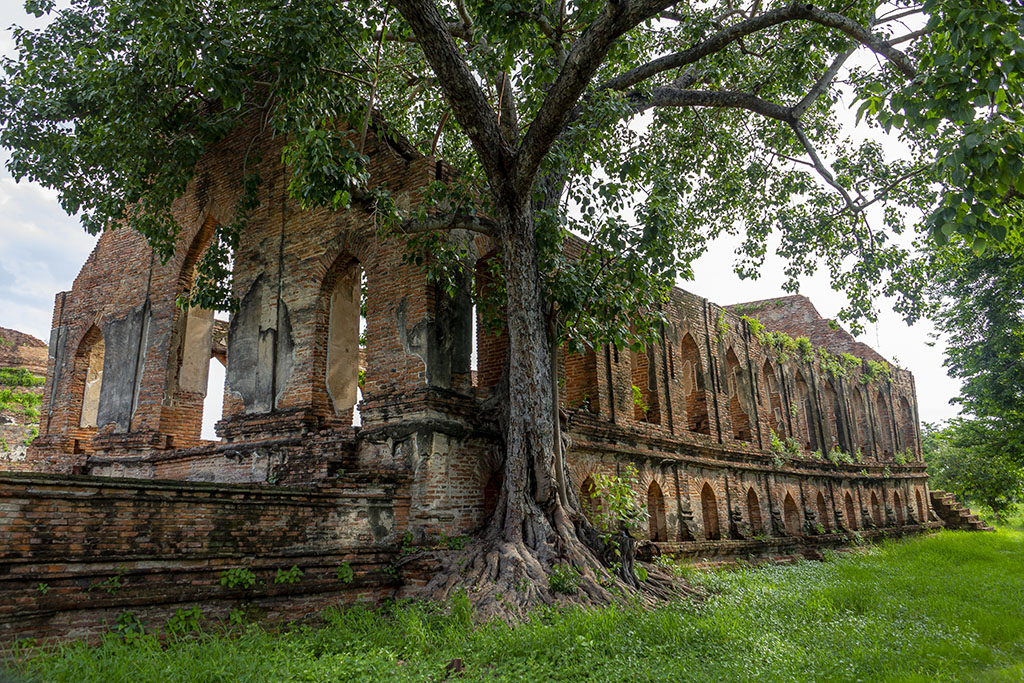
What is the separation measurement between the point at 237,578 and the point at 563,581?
2.91 meters

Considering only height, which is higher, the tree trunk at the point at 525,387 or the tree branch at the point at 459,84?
the tree branch at the point at 459,84

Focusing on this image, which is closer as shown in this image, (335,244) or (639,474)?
(335,244)

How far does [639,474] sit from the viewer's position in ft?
37.3

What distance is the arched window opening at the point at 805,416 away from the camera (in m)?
17.8

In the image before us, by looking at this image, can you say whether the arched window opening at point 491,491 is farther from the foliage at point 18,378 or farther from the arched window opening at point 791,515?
the foliage at point 18,378

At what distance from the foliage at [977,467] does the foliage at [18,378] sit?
23972mm

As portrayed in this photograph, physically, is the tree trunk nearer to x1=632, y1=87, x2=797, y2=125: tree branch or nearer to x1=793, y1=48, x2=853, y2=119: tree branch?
x1=632, y1=87, x2=797, y2=125: tree branch

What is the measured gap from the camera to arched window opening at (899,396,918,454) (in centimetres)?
2419

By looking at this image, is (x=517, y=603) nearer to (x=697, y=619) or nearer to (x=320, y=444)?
(x=697, y=619)

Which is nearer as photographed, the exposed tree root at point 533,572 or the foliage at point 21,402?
the exposed tree root at point 533,572

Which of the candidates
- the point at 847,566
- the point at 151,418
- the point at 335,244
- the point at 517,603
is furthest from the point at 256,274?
the point at 847,566

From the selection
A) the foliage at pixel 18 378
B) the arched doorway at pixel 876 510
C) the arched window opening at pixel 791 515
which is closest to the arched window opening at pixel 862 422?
the arched doorway at pixel 876 510

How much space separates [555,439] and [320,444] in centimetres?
288

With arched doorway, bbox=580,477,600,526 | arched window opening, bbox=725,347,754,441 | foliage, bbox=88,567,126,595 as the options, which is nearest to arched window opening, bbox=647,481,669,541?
arched doorway, bbox=580,477,600,526
